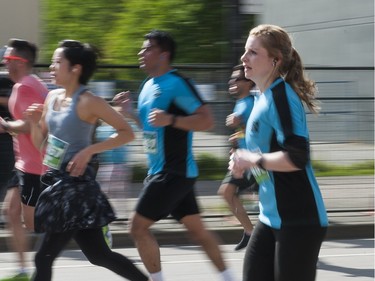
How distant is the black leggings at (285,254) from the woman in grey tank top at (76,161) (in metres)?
1.12

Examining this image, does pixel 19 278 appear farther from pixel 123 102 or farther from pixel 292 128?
pixel 292 128

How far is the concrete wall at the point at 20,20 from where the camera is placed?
22.2 metres

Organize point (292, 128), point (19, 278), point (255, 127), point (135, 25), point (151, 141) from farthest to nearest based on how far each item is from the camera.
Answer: point (135, 25), point (19, 278), point (151, 141), point (255, 127), point (292, 128)

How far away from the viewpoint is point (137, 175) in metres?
8.88

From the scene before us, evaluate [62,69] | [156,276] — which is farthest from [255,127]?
[156,276]

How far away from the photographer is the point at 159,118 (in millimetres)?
5535

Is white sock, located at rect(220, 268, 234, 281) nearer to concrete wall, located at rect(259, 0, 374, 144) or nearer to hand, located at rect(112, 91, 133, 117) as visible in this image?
hand, located at rect(112, 91, 133, 117)

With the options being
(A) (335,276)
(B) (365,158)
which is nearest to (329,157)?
(B) (365,158)

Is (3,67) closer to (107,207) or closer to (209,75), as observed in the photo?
(209,75)

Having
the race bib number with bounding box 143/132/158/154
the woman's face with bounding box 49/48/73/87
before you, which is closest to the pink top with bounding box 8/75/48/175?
the race bib number with bounding box 143/132/158/154

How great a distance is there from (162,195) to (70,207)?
3.20ft

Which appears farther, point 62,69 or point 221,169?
point 221,169

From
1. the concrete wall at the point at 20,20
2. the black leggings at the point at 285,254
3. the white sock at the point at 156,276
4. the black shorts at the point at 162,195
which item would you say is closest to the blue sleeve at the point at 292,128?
the black leggings at the point at 285,254

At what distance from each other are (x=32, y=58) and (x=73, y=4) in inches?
551
